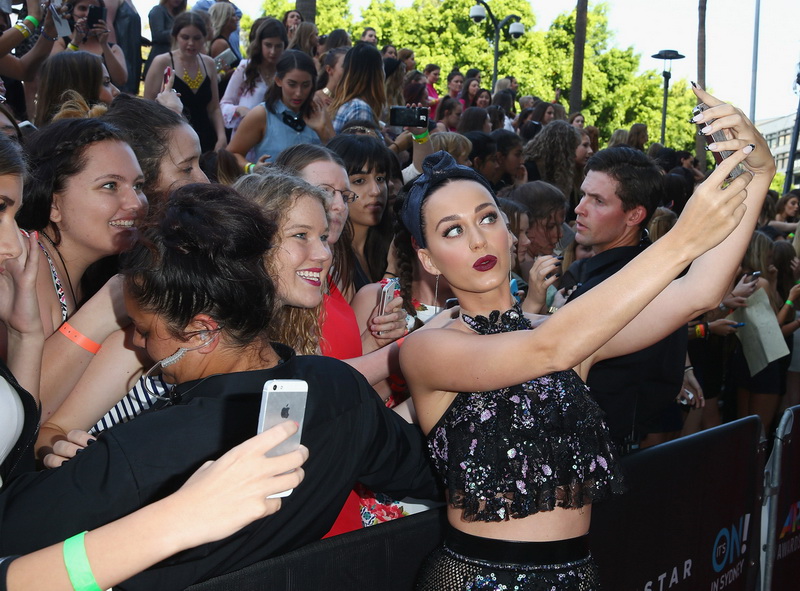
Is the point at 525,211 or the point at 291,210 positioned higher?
the point at 291,210

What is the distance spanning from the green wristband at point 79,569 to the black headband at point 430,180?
157 cm

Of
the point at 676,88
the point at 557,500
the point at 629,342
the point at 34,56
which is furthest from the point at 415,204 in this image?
the point at 676,88

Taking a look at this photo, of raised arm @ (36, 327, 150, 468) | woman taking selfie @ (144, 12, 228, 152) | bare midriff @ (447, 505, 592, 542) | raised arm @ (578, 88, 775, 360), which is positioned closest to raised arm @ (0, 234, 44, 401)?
raised arm @ (36, 327, 150, 468)

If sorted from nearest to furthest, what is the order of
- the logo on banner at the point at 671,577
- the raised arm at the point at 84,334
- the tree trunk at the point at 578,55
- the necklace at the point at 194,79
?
1. the raised arm at the point at 84,334
2. the logo on banner at the point at 671,577
3. the necklace at the point at 194,79
4. the tree trunk at the point at 578,55

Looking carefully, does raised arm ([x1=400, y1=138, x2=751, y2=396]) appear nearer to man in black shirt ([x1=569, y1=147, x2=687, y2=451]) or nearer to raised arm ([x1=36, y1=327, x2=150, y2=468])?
raised arm ([x1=36, y1=327, x2=150, y2=468])

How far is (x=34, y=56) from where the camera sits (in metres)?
6.05

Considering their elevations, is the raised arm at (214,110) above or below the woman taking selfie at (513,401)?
above

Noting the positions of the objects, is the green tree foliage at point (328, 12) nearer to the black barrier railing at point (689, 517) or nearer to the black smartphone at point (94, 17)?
the black smartphone at point (94, 17)

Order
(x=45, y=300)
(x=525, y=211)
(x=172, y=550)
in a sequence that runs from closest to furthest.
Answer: (x=172, y=550)
(x=45, y=300)
(x=525, y=211)

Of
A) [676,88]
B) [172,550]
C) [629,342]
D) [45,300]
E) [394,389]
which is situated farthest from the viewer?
[676,88]

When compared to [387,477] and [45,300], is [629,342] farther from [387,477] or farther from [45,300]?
[45,300]

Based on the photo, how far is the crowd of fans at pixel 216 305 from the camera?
65.8 inches

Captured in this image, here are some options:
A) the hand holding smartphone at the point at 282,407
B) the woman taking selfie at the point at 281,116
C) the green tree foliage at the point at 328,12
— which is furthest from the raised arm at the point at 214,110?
the green tree foliage at the point at 328,12

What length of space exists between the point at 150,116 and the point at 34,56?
9.28 ft
